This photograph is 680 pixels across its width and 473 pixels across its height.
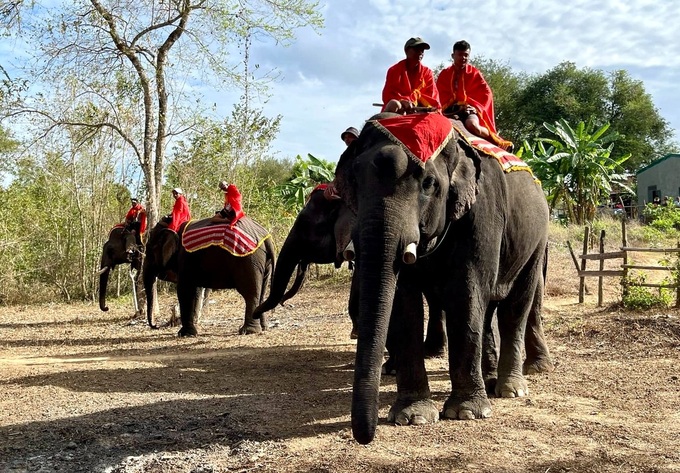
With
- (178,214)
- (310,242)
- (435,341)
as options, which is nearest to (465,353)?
(435,341)

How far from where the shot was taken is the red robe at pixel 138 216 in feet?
48.1

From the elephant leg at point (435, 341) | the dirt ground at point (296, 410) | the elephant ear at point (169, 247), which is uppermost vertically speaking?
the elephant ear at point (169, 247)

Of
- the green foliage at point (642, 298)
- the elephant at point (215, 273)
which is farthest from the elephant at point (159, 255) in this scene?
the green foliage at point (642, 298)

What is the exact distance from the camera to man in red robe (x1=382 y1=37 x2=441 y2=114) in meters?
6.73

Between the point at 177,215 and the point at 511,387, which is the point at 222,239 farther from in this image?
the point at 511,387

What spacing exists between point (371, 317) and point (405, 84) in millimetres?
3164

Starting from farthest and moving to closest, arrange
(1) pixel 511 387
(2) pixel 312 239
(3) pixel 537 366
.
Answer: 1. (2) pixel 312 239
2. (3) pixel 537 366
3. (1) pixel 511 387

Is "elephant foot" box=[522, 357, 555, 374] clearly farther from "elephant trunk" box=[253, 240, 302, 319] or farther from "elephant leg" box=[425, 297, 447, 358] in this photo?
"elephant trunk" box=[253, 240, 302, 319]

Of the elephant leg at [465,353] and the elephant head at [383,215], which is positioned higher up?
the elephant head at [383,215]

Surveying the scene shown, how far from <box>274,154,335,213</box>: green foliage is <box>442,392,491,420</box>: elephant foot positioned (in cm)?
2106

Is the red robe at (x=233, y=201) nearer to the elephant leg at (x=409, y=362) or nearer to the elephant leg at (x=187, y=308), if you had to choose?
the elephant leg at (x=187, y=308)

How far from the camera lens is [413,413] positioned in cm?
530

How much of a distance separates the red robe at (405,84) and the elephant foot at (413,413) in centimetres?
292

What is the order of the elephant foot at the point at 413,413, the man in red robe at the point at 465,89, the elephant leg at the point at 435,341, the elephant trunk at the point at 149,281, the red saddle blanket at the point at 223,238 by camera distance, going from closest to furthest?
the elephant foot at the point at 413,413 → the man in red robe at the point at 465,89 → the elephant leg at the point at 435,341 → the red saddle blanket at the point at 223,238 → the elephant trunk at the point at 149,281
